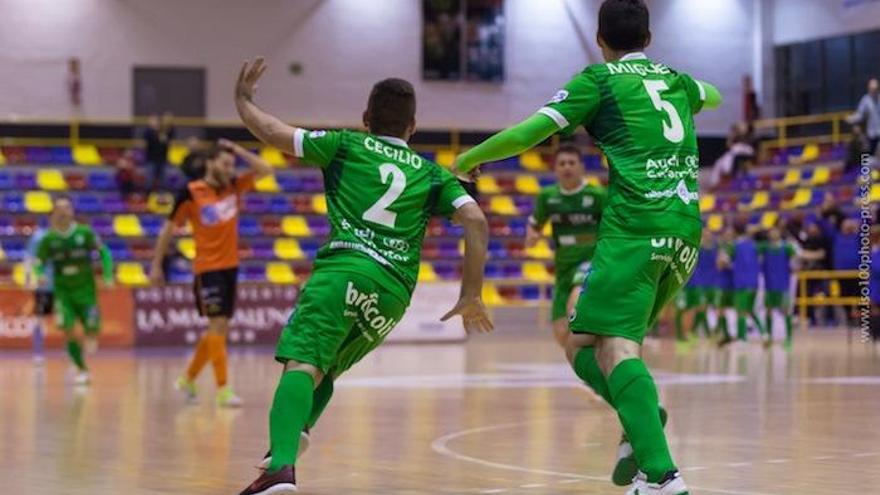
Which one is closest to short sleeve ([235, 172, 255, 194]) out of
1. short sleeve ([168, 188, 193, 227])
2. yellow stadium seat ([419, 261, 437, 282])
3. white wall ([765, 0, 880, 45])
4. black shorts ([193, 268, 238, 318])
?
short sleeve ([168, 188, 193, 227])

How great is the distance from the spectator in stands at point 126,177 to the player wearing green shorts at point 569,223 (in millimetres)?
20547

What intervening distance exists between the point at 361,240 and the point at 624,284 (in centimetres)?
121

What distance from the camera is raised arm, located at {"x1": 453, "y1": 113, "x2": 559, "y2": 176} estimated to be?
661 cm

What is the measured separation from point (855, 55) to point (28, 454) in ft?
107

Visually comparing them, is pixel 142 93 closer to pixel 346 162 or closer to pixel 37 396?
pixel 37 396

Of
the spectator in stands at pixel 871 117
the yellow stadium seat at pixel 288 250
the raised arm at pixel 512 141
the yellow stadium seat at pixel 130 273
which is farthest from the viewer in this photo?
the yellow stadium seat at pixel 288 250

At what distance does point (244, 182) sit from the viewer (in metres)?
14.2

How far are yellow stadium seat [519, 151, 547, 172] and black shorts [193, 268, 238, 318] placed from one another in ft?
78.5

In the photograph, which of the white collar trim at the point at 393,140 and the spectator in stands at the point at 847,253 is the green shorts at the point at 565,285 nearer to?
the white collar trim at the point at 393,140

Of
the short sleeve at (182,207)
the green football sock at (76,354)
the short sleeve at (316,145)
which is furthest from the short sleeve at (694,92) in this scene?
the green football sock at (76,354)

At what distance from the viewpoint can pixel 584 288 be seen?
680cm

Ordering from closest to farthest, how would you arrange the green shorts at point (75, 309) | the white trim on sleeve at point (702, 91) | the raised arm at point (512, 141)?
the raised arm at point (512, 141) → the white trim on sleeve at point (702, 91) → the green shorts at point (75, 309)

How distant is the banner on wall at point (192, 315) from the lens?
25062 millimetres

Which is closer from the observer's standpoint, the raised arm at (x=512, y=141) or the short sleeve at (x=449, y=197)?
the raised arm at (x=512, y=141)
